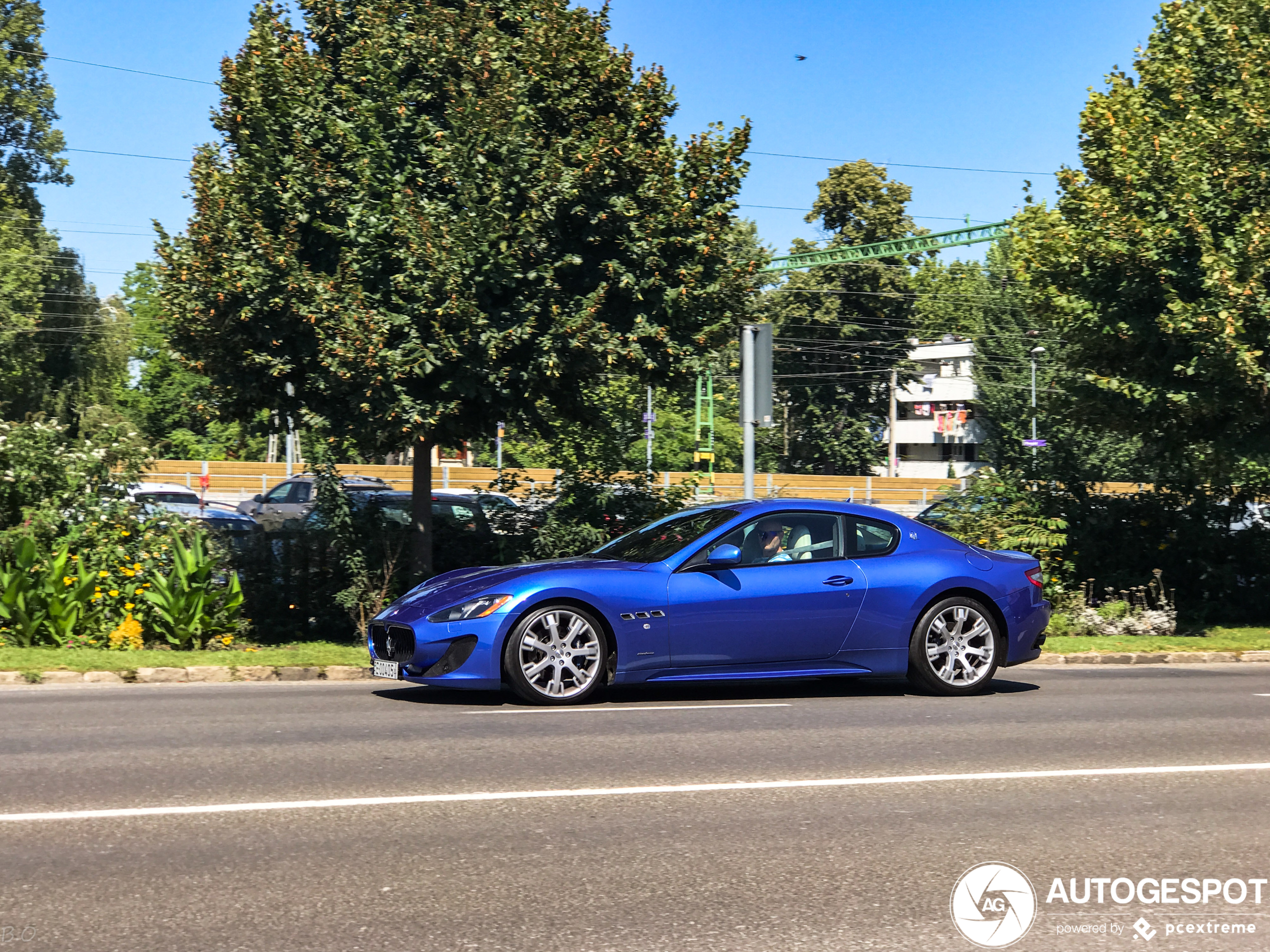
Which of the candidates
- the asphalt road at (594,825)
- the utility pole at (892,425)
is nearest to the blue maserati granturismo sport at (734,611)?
the asphalt road at (594,825)

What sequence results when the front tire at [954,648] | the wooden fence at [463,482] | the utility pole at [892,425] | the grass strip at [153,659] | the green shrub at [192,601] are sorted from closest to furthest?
the front tire at [954,648]
the grass strip at [153,659]
the green shrub at [192,601]
the wooden fence at [463,482]
the utility pole at [892,425]

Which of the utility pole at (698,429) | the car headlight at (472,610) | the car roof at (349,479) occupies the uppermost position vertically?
the utility pole at (698,429)

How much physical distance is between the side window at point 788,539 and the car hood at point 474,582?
2.79 ft

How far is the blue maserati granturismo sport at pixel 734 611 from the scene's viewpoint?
9453mm

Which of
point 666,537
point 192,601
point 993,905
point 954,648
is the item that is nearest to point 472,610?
point 666,537

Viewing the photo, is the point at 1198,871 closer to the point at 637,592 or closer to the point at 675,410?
the point at 637,592

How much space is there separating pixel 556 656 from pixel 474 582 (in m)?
0.86

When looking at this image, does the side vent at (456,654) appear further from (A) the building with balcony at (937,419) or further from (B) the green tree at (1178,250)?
(A) the building with balcony at (937,419)

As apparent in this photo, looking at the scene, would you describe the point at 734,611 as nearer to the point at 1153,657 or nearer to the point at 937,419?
the point at 1153,657

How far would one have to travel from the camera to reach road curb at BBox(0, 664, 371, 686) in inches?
439

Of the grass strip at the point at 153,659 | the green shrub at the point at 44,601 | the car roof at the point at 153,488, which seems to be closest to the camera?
the grass strip at the point at 153,659

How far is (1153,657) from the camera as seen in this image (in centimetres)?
1473

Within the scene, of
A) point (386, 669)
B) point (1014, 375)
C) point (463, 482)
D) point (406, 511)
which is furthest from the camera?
point (1014, 375)

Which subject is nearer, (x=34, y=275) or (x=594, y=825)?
(x=594, y=825)
